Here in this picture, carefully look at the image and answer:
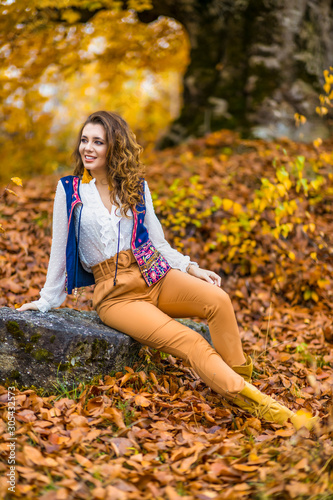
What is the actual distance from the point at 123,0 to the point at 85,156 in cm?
542

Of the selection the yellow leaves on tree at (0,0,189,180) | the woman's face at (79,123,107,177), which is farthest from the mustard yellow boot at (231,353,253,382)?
the yellow leaves on tree at (0,0,189,180)

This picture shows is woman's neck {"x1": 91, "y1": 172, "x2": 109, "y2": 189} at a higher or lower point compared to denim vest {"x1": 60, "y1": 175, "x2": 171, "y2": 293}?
higher

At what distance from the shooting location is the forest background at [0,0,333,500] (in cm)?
212

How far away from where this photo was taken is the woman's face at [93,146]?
2924 millimetres

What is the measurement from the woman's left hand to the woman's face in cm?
99

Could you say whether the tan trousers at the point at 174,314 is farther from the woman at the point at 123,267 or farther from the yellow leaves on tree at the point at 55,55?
the yellow leaves on tree at the point at 55,55

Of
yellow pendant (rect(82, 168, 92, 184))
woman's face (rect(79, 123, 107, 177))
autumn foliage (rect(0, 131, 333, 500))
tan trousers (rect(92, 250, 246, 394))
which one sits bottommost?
autumn foliage (rect(0, 131, 333, 500))

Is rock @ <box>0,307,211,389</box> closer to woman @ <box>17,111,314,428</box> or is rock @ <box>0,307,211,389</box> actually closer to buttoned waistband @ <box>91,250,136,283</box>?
woman @ <box>17,111,314,428</box>

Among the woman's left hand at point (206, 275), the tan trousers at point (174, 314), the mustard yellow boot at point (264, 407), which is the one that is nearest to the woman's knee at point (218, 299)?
the tan trousers at point (174, 314)

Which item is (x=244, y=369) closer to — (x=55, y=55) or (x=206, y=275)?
(x=206, y=275)

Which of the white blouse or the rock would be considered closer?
the rock

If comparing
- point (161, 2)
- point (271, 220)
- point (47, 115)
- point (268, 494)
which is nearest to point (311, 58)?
point (161, 2)

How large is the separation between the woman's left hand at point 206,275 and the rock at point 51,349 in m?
0.68

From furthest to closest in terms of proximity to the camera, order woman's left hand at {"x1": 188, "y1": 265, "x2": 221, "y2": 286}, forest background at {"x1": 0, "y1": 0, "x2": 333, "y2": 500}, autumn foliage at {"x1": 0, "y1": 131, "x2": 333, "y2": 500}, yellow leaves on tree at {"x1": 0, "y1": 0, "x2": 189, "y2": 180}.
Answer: yellow leaves on tree at {"x1": 0, "y1": 0, "x2": 189, "y2": 180} → woman's left hand at {"x1": 188, "y1": 265, "x2": 221, "y2": 286} → forest background at {"x1": 0, "y1": 0, "x2": 333, "y2": 500} → autumn foliage at {"x1": 0, "y1": 131, "x2": 333, "y2": 500}
